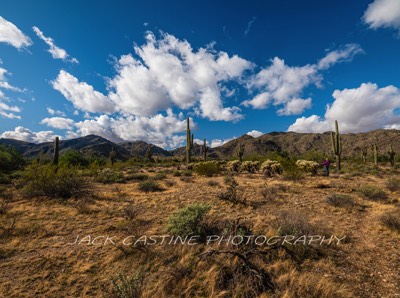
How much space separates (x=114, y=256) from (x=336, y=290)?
3.98 meters

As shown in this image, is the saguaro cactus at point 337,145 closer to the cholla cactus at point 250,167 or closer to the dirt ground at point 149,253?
the cholla cactus at point 250,167

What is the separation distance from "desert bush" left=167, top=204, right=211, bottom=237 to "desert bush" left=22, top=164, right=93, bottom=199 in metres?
5.81

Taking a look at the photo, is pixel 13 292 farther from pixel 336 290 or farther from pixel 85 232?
pixel 336 290

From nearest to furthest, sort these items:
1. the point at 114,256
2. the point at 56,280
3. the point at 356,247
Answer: the point at 56,280 < the point at 114,256 < the point at 356,247

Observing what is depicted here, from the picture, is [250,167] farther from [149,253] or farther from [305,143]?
[305,143]

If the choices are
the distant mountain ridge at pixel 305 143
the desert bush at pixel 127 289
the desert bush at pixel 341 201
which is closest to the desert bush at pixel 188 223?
the desert bush at pixel 127 289

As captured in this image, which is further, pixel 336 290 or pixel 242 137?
pixel 242 137

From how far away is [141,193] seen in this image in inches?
413

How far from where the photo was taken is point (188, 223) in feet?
16.7

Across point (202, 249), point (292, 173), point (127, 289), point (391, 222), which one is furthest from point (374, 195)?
point (127, 289)

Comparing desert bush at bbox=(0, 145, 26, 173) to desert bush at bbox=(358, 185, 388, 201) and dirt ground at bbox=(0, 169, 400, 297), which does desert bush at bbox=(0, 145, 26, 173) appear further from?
desert bush at bbox=(358, 185, 388, 201)

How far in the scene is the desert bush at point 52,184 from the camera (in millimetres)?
8837

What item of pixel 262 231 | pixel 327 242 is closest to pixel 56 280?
pixel 262 231

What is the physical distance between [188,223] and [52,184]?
7.14 metres
